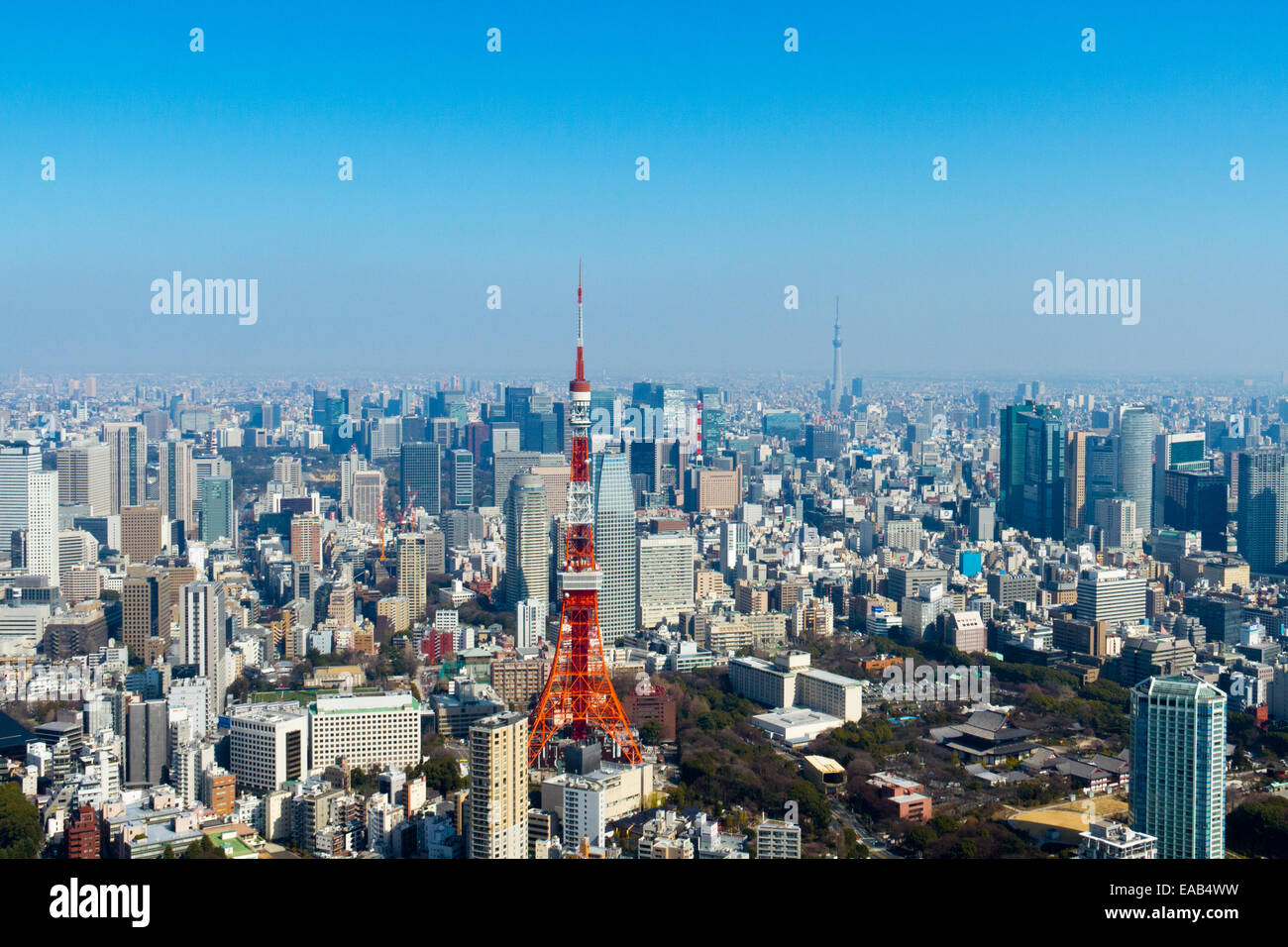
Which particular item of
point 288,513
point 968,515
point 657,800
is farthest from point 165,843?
point 968,515

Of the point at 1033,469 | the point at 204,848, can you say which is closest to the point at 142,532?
the point at 204,848

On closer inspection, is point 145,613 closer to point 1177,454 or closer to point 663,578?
point 663,578

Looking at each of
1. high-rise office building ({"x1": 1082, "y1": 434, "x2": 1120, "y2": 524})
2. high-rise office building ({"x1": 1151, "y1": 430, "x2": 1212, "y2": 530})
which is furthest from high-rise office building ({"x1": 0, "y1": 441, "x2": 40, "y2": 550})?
high-rise office building ({"x1": 1151, "y1": 430, "x2": 1212, "y2": 530})

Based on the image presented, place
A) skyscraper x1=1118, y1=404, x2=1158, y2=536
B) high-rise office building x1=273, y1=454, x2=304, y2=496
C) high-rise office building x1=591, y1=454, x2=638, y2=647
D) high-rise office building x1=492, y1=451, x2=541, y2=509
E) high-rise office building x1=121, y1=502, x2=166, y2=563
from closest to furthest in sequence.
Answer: high-rise office building x1=591, y1=454, x2=638, y2=647
high-rise office building x1=121, y1=502, x2=166, y2=563
skyscraper x1=1118, y1=404, x2=1158, y2=536
high-rise office building x1=492, y1=451, x2=541, y2=509
high-rise office building x1=273, y1=454, x2=304, y2=496

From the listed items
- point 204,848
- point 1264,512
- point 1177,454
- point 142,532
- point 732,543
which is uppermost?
point 1177,454

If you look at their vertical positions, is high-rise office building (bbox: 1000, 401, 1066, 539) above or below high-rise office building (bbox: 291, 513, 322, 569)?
above

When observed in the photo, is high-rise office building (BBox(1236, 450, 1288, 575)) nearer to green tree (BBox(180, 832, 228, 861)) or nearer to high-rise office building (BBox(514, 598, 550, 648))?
high-rise office building (BBox(514, 598, 550, 648))

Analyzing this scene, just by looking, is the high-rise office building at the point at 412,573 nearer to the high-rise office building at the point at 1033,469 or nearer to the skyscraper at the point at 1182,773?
the skyscraper at the point at 1182,773
